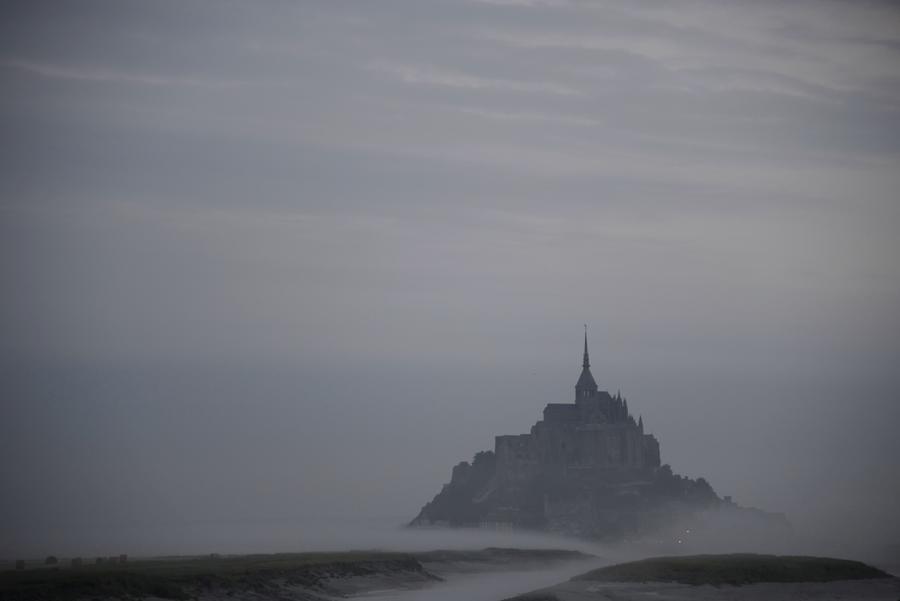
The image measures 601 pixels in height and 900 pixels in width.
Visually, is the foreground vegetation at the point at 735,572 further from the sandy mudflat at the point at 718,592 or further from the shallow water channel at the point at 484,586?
the shallow water channel at the point at 484,586

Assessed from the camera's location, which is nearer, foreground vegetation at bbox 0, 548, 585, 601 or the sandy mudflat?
foreground vegetation at bbox 0, 548, 585, 601

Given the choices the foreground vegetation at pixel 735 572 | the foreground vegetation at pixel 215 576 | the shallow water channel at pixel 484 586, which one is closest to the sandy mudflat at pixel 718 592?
the foreground vegetation at pixel 735 572

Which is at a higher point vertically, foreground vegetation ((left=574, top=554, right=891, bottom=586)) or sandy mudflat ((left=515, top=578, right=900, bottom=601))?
foreground vegetation ((left=574, top=554, right=891, bottom=586))

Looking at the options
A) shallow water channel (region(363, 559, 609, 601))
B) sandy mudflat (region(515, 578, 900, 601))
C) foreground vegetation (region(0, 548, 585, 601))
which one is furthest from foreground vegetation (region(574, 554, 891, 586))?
foreground vegetation (region(0, 548, 585, 601))

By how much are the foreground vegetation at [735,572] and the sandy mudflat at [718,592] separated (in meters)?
1.69

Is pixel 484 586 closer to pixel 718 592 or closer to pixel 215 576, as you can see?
pixel 718 592

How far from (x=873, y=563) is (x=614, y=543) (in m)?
63.1

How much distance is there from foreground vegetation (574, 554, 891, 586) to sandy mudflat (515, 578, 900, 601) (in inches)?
66.5

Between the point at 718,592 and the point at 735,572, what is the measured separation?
941 cm

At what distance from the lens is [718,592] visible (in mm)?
95125

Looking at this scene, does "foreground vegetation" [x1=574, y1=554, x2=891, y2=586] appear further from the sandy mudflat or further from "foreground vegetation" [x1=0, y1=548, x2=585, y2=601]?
"foreground vegetation" [x1=0, y1=548, x2=585, y2=601]

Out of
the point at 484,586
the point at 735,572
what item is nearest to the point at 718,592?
the point at 735,572

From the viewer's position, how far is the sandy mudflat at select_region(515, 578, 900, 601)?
88562 mm

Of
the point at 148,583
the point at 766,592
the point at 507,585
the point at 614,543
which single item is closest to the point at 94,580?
the point at 148,583
